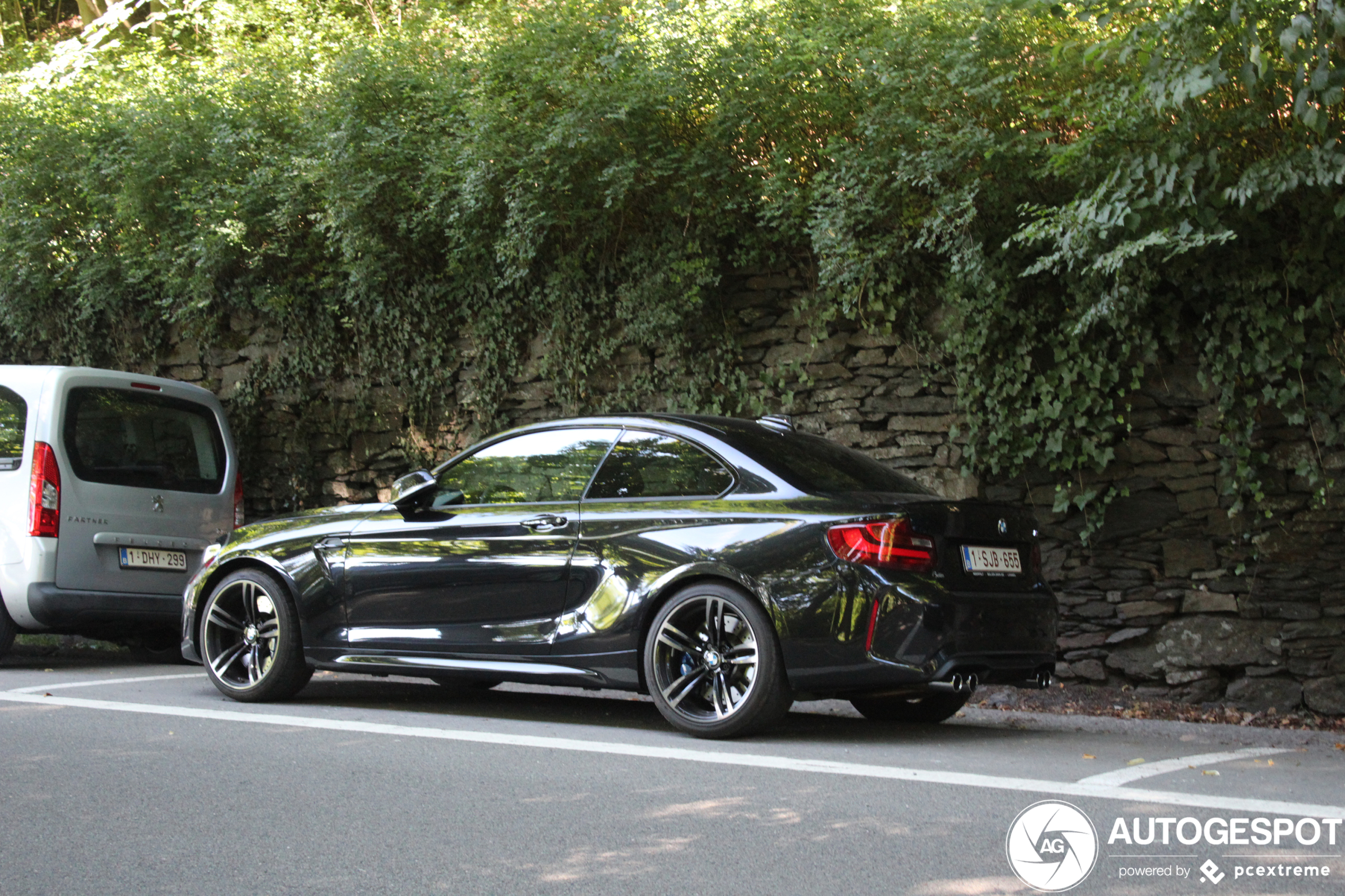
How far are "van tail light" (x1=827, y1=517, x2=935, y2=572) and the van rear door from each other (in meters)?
5.45

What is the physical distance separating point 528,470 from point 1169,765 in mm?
3225

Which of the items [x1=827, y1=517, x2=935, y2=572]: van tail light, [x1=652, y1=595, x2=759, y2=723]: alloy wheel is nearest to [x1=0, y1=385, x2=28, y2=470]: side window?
[x1=652, y1=595, x2=759, y2=723]: alloy wheel

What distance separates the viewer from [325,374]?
11.6 meters

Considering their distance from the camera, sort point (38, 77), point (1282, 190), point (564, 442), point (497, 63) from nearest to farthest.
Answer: point (564, 442)
point (1282, 190)
point (497, 63)
point (38, 77)

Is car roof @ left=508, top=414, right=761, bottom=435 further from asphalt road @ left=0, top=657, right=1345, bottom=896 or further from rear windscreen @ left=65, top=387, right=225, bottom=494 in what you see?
rear windscreen @ left=65, top=387, right=225, bottom=494

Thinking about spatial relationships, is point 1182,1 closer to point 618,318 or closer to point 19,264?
point 618,318

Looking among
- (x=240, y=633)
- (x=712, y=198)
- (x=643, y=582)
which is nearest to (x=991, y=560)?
(x=643, y=582)

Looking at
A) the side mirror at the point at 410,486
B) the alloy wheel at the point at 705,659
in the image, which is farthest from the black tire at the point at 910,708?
the side mirror at the point at 410,486

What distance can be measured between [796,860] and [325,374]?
29.2 ft

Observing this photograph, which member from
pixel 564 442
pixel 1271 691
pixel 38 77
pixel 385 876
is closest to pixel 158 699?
pixel 564 442

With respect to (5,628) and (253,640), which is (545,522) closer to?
(253,640)

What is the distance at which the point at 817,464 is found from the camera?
586 centimetres

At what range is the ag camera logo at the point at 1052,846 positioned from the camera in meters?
3.48

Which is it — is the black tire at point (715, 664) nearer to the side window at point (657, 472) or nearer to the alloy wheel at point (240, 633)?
the side window at point (657, 472)
